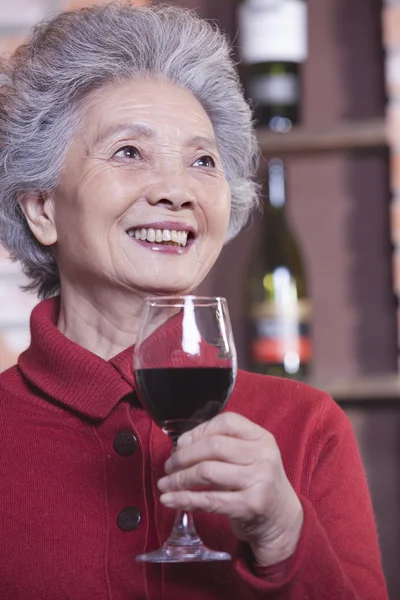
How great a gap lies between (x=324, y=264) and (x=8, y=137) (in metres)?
1.06

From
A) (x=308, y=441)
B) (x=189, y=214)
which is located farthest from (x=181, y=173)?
(x=308, y=441)

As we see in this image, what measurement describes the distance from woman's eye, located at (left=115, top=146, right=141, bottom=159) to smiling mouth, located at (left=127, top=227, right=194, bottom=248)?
0.11 metres

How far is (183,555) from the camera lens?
3.25 feet

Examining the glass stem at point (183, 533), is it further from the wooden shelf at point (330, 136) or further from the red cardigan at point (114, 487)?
the wooden shelf at point (330, 136)

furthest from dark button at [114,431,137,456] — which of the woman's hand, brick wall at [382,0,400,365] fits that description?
brick wall at [382,0,400,365]

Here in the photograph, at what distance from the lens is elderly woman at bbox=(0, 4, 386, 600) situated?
4.19 ft

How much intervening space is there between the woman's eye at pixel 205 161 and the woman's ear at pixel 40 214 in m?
0.23

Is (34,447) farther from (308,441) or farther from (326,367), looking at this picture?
(326,367)

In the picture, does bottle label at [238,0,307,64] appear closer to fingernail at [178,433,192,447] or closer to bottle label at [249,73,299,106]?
bottle label at [249,73,299,106]

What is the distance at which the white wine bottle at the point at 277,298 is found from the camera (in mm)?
2168

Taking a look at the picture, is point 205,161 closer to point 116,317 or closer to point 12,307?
point 116,317

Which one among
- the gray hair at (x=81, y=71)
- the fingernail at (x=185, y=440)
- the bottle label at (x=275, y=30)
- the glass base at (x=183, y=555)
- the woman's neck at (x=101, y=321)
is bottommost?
the glass base at (x=183, y=555)

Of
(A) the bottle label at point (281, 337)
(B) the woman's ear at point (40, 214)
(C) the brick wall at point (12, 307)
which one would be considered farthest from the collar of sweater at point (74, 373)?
(C) the brick wall at point (12, 307)

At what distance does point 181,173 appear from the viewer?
139 centimetres
